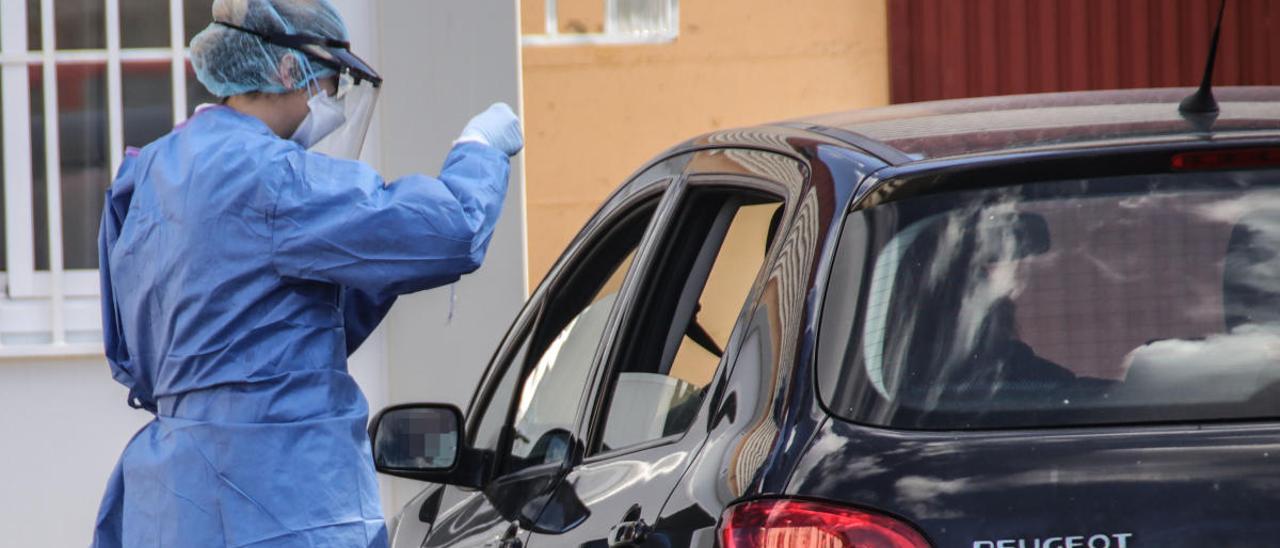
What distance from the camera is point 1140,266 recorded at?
7.63 ft

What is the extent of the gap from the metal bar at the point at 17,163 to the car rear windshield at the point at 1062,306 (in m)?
5.22

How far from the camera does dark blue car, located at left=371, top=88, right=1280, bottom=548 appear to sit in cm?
215

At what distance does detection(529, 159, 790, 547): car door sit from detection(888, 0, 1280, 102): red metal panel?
6.38 metres

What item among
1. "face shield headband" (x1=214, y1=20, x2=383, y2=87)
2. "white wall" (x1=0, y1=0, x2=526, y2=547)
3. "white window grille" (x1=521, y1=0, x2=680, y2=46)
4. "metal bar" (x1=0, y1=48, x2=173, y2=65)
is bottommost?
"white wall" (x1=0, y1=0, x2=526, y2=547)

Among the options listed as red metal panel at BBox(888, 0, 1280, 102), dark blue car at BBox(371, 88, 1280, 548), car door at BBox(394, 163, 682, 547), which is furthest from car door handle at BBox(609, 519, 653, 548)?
red metal panel at BBox(888, 0, 1280, 102)

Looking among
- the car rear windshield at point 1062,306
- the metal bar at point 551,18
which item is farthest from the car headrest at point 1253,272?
the metal bar at point 551,18

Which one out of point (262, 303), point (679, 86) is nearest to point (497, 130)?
point (262, 303)

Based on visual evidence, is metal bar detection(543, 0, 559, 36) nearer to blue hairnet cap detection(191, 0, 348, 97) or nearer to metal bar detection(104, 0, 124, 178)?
metal bar detection(104, 0, 124, 178)

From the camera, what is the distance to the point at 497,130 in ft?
11.5

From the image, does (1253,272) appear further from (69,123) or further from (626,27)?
(626,27)

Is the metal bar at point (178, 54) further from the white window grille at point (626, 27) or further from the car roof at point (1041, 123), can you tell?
the car roof at point (1041, 123)

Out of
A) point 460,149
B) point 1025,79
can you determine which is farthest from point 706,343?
point 1025,79

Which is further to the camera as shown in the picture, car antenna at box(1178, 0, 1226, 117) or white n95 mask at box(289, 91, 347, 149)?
white n95 mask at box(289, 91, 347, 149)

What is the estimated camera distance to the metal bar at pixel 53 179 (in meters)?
6.91
